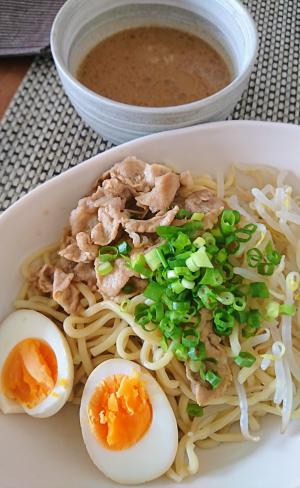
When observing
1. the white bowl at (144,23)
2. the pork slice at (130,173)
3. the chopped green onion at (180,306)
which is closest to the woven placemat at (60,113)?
the white bowl at (144,23)

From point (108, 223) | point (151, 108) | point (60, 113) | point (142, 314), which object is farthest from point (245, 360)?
point (60, 113)

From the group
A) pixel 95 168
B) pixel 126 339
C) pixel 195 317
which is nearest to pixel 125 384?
pixel 126 339

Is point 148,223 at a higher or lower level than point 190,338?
higher

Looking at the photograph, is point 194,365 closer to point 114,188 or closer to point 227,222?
point 227,222

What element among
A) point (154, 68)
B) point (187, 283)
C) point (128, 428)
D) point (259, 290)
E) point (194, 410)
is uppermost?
point (154, 68)

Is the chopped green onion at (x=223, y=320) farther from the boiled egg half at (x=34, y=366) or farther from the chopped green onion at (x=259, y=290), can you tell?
the boiled egg half at (x=34, y=366)

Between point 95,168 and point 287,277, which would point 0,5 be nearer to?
point 95,168
